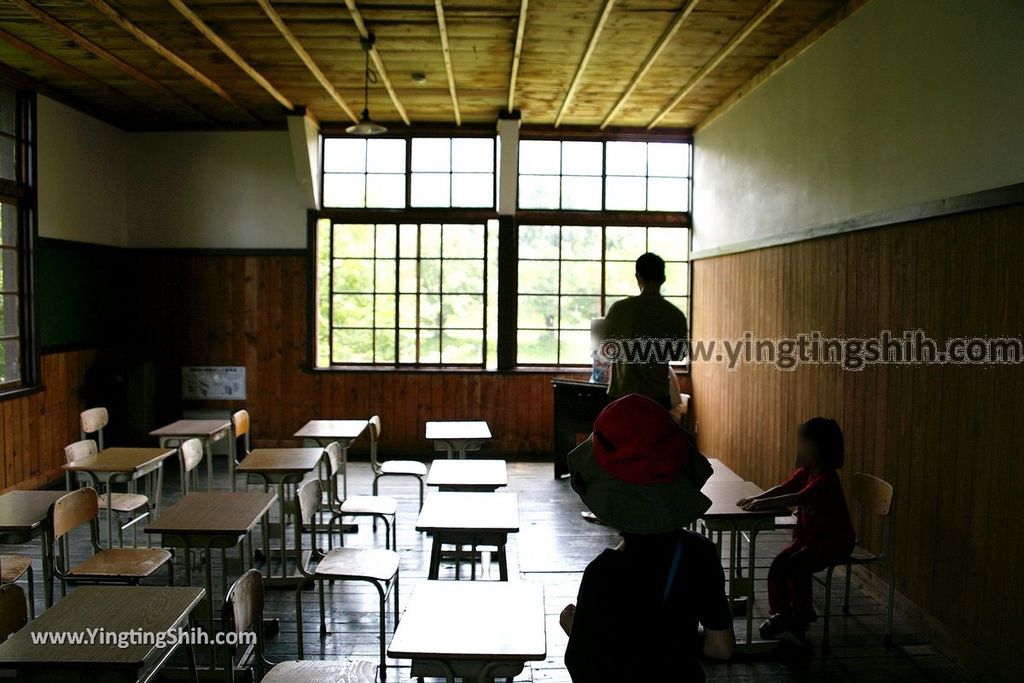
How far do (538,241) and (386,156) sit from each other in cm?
197

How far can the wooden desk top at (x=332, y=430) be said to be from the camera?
223 inches

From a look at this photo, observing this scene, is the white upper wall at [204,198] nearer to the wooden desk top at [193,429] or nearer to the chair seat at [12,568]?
the wooden desk top at [193,429]

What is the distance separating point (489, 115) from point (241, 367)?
3.94 metres

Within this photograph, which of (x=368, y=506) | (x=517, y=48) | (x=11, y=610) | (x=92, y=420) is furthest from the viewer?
(x=92, y=420)

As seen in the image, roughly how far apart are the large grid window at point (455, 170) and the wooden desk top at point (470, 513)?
16.7 ft

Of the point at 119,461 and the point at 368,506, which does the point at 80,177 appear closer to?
the point at 119,461

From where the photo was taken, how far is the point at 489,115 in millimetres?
8039

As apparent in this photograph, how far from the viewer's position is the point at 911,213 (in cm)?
407

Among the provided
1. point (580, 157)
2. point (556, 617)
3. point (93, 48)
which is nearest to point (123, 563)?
point (556, 617)

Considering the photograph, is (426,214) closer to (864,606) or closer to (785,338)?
(785,338)

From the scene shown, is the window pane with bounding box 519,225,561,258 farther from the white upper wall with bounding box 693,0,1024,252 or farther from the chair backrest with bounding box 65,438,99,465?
the chair backrest with bounding box 65,438,99,465

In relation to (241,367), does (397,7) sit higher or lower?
higher

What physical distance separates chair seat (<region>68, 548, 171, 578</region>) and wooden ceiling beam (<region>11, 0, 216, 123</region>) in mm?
3652

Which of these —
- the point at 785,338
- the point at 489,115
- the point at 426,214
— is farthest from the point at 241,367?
the point at 785,338
